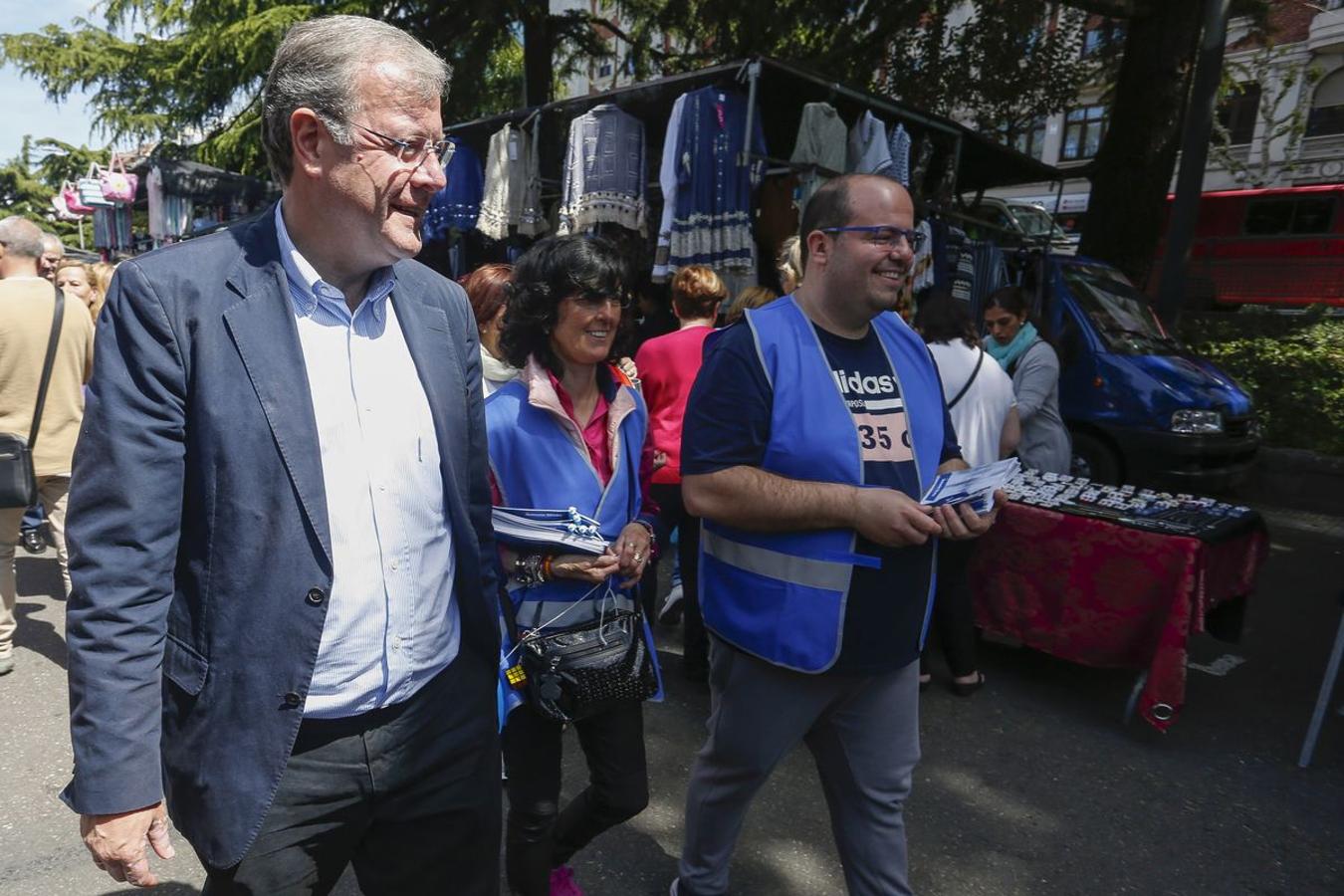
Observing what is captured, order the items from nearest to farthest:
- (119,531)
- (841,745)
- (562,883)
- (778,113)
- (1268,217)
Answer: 1. (119,531)
2. (841,745)
3. (562,883)
4. (778,113)
5. (1268,217)

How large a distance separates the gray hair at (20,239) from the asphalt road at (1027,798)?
1.96 metres

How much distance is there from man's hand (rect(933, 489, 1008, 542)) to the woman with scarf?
9.80ft

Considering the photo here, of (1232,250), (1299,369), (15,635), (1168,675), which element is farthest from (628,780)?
→ (1232,250)

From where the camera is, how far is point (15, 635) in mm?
4453

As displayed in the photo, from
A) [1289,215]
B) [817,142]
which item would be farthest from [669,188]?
[1289,215]

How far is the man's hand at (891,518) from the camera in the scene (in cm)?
188

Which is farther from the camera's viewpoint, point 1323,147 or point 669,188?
point 1323,147

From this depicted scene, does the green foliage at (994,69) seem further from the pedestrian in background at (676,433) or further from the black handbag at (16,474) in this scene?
the black handbag at (16,474)

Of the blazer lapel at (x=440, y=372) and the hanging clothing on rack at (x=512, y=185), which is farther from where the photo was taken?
the hanging clothing on rack at (x=512, y=185)

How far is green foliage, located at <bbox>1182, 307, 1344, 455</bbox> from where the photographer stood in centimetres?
858

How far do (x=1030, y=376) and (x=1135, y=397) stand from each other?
325 centimetres

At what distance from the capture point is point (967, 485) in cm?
189

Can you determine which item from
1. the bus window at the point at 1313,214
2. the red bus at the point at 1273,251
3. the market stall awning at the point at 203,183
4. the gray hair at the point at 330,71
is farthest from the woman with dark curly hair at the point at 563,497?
the bus window at the point at 1313,214

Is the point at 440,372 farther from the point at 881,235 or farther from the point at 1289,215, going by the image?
the point at 1289,215
